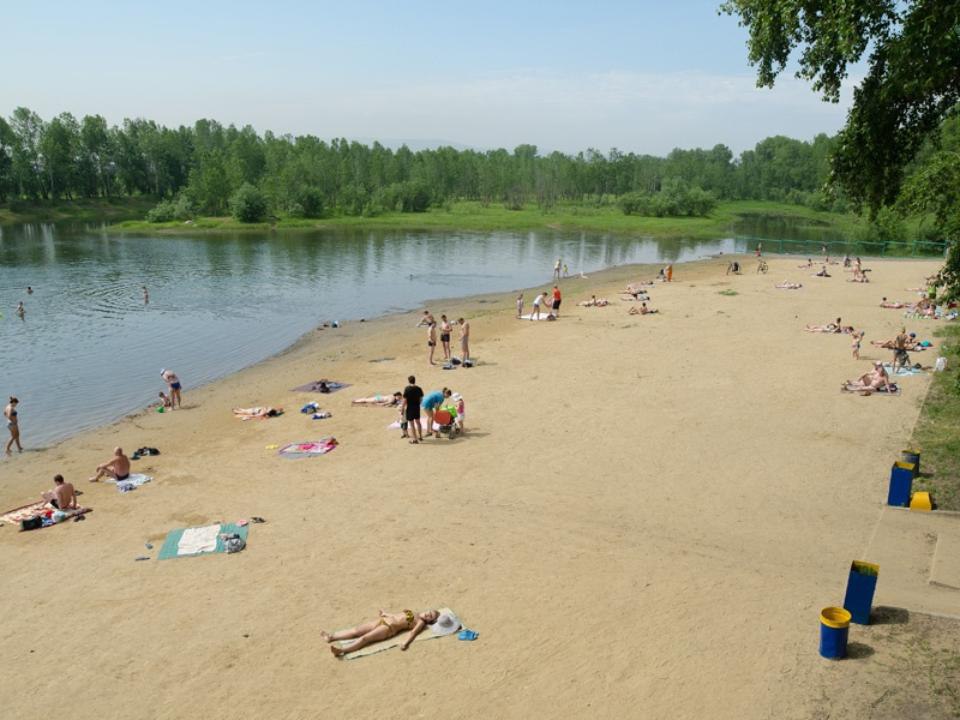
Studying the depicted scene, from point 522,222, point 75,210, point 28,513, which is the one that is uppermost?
point 522,222

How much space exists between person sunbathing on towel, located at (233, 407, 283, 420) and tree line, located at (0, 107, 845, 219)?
282ft

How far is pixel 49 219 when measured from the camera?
352ft

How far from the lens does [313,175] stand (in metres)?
114

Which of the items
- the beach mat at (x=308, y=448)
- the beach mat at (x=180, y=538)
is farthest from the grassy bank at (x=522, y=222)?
the beach mat at (x=180, y=538)

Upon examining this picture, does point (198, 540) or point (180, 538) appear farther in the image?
point (180, 538)

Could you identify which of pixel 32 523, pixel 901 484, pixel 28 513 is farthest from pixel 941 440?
pixel 28 513

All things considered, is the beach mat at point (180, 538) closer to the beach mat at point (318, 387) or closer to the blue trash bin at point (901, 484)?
the beach mat at point (318, 387)

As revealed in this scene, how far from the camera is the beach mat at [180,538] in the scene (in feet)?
41.5

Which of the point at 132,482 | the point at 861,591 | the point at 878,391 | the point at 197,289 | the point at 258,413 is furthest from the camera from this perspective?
the point at 197,289

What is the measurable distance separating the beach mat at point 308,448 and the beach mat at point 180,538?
4.30 meters

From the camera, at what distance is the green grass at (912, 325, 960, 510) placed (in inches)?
532

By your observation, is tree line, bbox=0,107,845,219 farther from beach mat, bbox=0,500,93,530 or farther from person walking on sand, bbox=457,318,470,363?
beach mat, bbox=0,500,93,530

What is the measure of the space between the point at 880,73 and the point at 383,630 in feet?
37.8

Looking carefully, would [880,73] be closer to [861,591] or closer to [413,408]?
[861,591]
